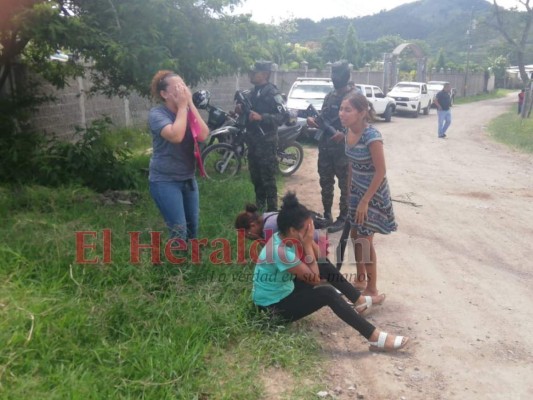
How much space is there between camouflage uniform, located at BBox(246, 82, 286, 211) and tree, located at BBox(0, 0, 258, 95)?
906mm

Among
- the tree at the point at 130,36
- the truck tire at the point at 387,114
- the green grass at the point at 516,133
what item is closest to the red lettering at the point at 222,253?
the tree at the point at 130,36

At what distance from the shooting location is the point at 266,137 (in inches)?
225

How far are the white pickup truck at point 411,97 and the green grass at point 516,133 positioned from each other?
400cm

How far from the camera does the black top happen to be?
14.5 m

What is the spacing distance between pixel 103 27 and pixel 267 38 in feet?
7.72

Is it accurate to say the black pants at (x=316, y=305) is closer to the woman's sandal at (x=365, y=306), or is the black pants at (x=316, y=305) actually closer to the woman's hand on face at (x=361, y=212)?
the woman's sandal at (x=365, y=306)

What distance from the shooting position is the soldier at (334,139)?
5.34 metres

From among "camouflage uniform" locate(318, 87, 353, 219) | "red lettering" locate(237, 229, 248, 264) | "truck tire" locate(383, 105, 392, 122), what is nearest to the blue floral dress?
"red lettering" locate(237, 229, 248, 264)

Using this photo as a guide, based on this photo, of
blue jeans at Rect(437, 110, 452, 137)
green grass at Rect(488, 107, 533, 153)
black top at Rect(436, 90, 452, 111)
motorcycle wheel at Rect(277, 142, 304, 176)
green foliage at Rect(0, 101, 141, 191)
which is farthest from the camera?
blue jeans at Rect(437, 110, 452, 137)

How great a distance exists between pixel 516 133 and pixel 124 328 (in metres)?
15.0

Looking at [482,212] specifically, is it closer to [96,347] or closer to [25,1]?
[96,347]

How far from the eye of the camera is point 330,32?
4034 centimetres

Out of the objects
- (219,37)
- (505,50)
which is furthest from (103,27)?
(505,50)

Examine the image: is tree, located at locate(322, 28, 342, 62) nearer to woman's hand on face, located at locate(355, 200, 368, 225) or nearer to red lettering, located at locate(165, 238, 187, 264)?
woman's hand on face, located at locate(355, 200, 368, 225)
